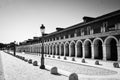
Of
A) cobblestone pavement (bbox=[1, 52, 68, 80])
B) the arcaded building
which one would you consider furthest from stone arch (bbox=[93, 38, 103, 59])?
cobblestone pavement (bbox=[1, 52, 68, 80])

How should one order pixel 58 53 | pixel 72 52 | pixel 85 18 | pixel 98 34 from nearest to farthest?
pixel 98 34
pixel 85 18
pixel 72 52
pixel 58 53

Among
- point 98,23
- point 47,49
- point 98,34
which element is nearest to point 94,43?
point 98,34

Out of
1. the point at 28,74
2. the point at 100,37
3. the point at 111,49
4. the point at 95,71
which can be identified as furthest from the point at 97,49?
the point at 28,74

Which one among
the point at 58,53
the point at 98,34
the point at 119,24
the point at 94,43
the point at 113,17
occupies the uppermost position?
the point at 113,17

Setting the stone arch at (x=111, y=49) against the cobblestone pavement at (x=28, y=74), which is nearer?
the cobblestone pavement at (x=28, y=74)

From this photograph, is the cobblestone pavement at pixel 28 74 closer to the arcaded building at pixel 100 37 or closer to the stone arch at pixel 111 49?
the arcaded building at pixel 100 37

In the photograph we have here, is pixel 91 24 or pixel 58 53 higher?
pixel 91 24

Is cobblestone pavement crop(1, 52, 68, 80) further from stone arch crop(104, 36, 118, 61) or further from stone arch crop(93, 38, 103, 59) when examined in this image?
stone arch crop(93, 38, 103, 59)

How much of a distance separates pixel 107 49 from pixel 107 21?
576cm

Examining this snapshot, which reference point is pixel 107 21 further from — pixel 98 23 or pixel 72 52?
pixel 72 52

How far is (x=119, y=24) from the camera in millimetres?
20156

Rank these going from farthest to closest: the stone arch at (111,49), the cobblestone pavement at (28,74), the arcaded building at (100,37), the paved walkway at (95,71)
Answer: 1. the stone arch at (111,49)
2. the arcaded building at (100,37)
3. the paved walkway at (95,71)
4. the cobblestone pavement at (28,74)

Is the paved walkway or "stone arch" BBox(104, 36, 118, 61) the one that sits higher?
"stone arch" BBox(104, 36, 118, 61)

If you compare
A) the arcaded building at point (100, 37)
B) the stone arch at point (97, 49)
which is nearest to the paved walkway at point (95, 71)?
the arcaded building at point (100, 37)
